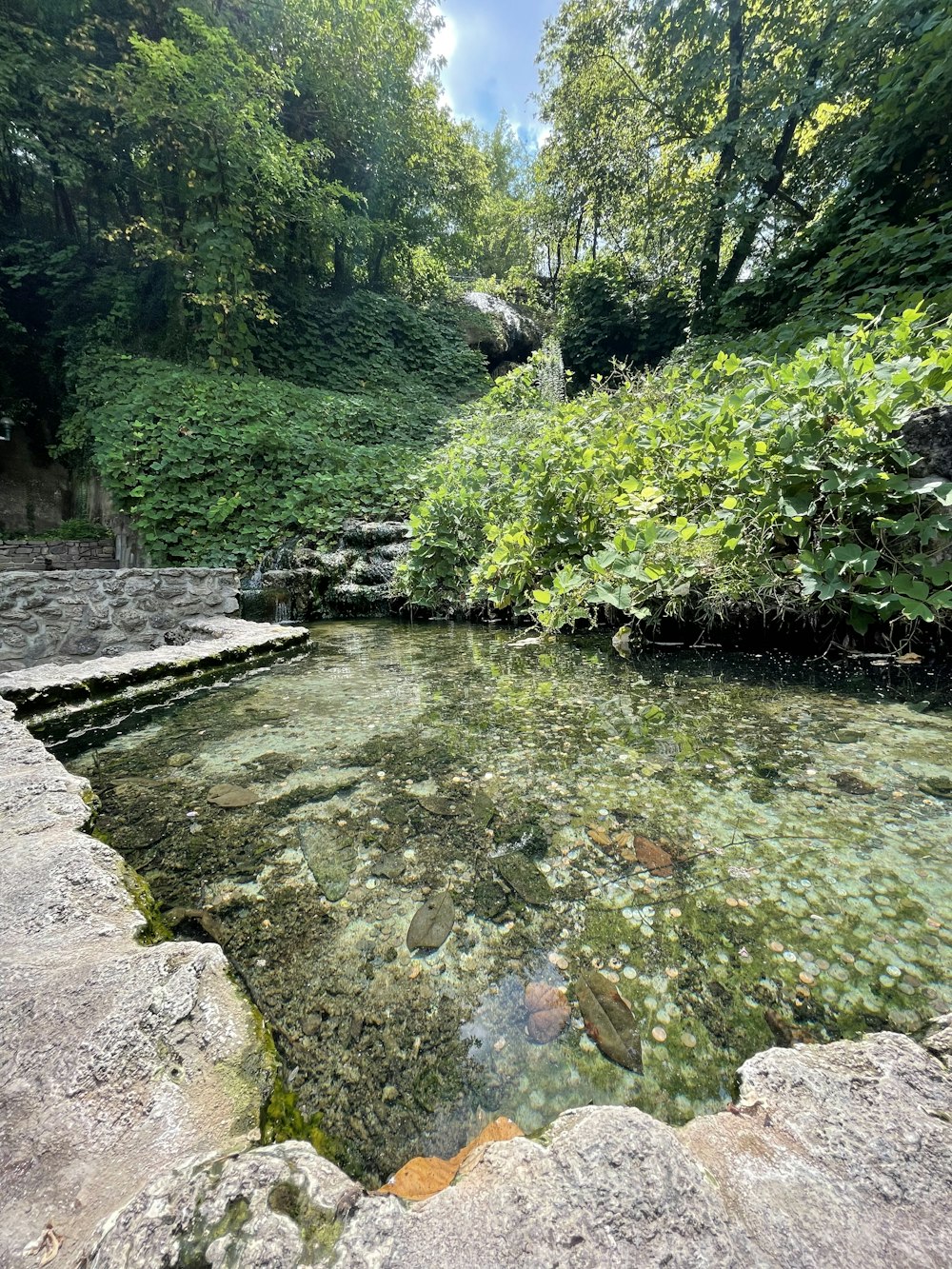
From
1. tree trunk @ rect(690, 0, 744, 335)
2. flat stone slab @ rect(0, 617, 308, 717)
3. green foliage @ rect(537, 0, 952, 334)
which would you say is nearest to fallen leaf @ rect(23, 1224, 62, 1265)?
flat stone slab @ rect(0, 617, 308, 717)

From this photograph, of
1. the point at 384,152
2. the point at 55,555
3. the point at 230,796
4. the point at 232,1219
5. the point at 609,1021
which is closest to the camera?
the point at 232,1219

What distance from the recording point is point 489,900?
3.98ft

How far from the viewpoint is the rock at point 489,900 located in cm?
117

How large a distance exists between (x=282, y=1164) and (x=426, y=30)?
23.9 meters

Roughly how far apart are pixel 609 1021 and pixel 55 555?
10.1 m

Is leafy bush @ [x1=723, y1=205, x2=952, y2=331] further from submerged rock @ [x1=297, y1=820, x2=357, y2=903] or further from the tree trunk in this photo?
submerged rock @ [x1=297, y1=820, x2=357, y2=903]

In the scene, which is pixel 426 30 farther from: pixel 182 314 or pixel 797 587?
pixel 797 587

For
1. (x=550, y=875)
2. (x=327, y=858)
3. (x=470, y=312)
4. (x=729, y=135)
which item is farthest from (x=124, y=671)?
(x=470, y=312)

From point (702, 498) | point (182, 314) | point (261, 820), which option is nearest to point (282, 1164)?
point (261, 820)

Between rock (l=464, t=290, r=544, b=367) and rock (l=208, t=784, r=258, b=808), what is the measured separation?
644 inches

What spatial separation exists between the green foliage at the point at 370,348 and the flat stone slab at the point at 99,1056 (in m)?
12.9

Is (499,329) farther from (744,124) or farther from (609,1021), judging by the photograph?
(609,1021)

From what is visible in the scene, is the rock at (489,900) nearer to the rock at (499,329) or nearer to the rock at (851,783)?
the rock at (851,783)

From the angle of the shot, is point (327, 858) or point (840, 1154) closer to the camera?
point (840, 1154)
